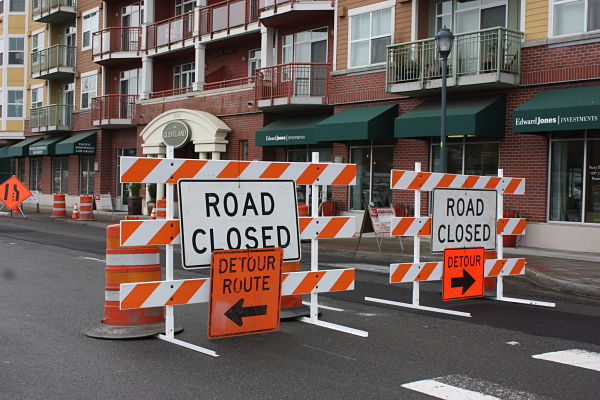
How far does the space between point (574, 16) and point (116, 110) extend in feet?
77.7

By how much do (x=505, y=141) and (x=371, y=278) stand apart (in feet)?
26.9

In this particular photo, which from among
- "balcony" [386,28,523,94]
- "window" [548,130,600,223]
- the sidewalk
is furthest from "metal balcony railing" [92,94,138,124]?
"window" [548,130,600,223]

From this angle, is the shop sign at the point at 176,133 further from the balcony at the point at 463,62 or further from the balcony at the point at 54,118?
the balcony at the point at 54,118

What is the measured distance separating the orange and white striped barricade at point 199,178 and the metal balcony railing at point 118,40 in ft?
93.2

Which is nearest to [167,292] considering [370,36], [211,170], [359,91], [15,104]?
[211,170]

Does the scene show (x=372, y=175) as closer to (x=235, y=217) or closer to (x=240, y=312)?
(x=235, y=217)

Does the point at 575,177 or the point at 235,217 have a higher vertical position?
the point at 575,177

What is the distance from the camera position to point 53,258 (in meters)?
13.7

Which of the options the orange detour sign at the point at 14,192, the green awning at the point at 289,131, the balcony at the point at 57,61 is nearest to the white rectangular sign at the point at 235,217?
the green awning at the point at 289,131

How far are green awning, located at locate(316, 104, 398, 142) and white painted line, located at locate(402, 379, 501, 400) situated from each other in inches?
605

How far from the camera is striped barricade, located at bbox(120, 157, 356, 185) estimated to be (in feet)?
20.5

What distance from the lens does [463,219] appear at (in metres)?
9.08

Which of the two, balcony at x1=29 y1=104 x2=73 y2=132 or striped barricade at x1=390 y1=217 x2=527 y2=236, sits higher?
balcony at x1=29 y1=104 x2=73 y2=132

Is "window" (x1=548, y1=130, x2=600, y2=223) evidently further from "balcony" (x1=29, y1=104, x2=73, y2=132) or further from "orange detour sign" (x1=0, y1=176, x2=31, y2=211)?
"balcony" (x1=29, y1=104, x2=73, y2=132)
